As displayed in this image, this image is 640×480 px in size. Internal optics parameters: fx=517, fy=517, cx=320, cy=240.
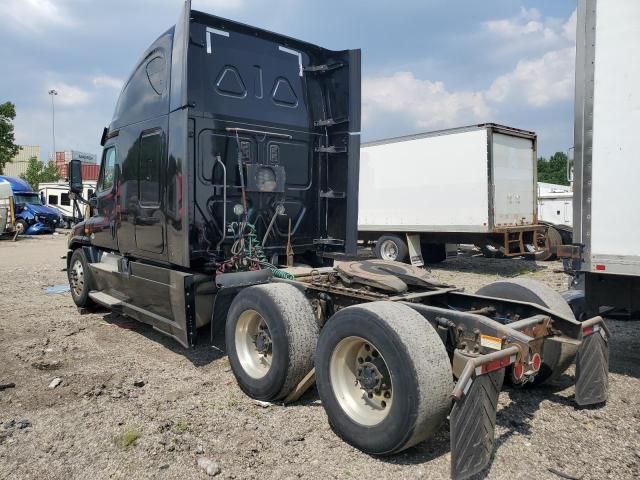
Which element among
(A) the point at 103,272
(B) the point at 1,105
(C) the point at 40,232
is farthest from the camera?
(B) the point at 1,105

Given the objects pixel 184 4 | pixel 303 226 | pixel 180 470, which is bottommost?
pixel 180 470

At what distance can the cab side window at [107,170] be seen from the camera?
22.2 feet

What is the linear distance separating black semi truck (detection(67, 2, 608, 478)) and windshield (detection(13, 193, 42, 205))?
21.5 meters

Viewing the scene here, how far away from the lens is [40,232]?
2634 centimetres

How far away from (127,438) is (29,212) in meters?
26.0

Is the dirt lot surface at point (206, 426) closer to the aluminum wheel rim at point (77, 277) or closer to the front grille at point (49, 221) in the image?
the aluminum wheel rim at point (77, 277)

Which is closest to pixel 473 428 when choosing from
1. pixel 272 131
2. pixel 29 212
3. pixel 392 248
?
pixel 272 131

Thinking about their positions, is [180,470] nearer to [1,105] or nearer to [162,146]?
[162,146]

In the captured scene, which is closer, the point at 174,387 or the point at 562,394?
the point at 562,394

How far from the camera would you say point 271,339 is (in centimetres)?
420

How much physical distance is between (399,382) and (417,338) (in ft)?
0.94

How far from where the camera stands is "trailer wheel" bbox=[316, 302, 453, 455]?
303cm

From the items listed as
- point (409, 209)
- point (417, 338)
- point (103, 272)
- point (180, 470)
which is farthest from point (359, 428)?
point (409, 209)

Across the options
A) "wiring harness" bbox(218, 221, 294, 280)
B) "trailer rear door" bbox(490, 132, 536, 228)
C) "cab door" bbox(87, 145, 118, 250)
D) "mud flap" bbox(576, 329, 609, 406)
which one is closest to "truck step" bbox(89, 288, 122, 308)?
"cab door" bbox(87, 145, 118, 250)
